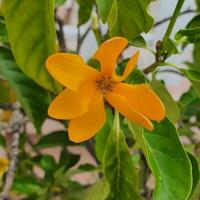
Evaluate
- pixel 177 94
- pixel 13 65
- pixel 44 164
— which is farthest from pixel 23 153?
pixel 177 94

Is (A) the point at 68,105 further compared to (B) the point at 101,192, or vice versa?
(B) the point at 101,192

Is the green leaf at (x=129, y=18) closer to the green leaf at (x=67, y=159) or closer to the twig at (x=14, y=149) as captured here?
the twig at (x=14, y=149)

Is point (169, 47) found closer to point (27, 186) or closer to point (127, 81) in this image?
point (127, 81)

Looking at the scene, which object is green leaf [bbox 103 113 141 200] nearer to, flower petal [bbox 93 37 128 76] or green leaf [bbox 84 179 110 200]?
green leaf [bbox 84 179 110 200]

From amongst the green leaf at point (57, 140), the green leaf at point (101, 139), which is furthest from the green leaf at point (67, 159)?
the green leaf at point (101, 139)

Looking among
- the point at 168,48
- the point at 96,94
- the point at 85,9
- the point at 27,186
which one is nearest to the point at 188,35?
the point at 168,48

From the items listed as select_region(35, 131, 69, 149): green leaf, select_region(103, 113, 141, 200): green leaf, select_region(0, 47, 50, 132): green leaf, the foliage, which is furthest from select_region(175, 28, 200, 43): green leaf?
select_region(35, 131, 69, 149): green leaf
